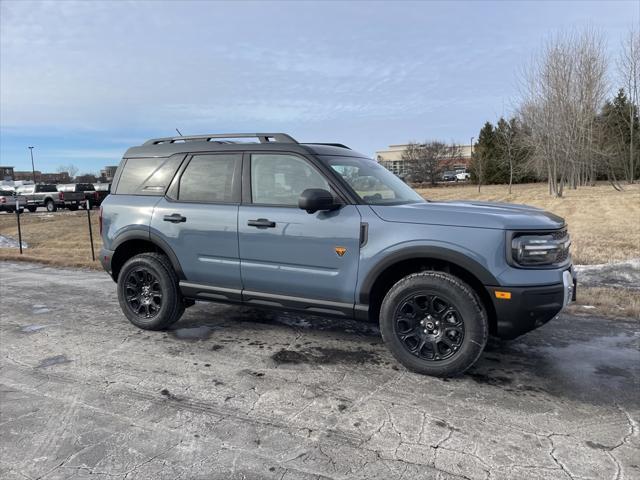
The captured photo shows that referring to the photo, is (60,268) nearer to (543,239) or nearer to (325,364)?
(325,364)

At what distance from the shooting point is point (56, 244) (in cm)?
1401

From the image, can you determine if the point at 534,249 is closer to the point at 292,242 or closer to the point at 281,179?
the point at 292,242

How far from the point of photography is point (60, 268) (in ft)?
31.0

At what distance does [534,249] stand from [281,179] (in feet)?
7.18

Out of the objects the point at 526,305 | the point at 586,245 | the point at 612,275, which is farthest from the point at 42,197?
the point at 526,305

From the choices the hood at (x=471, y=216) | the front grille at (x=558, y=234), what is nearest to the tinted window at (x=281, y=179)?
the hood at (x=471, y=216)

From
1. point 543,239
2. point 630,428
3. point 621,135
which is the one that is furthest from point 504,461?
point 621,135

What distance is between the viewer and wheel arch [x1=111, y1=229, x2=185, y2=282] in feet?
15.8

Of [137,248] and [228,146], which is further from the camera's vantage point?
[137,248]

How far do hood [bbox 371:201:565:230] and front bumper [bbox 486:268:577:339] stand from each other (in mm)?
445

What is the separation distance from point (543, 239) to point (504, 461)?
1616 millimetres

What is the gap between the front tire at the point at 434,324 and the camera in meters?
3.55

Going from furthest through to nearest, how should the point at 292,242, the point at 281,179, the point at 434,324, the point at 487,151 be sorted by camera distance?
the point at 487,151, the point at 281,179, the point at 292,242, the point at 434,324

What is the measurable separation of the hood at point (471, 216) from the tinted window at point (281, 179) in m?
0.66
